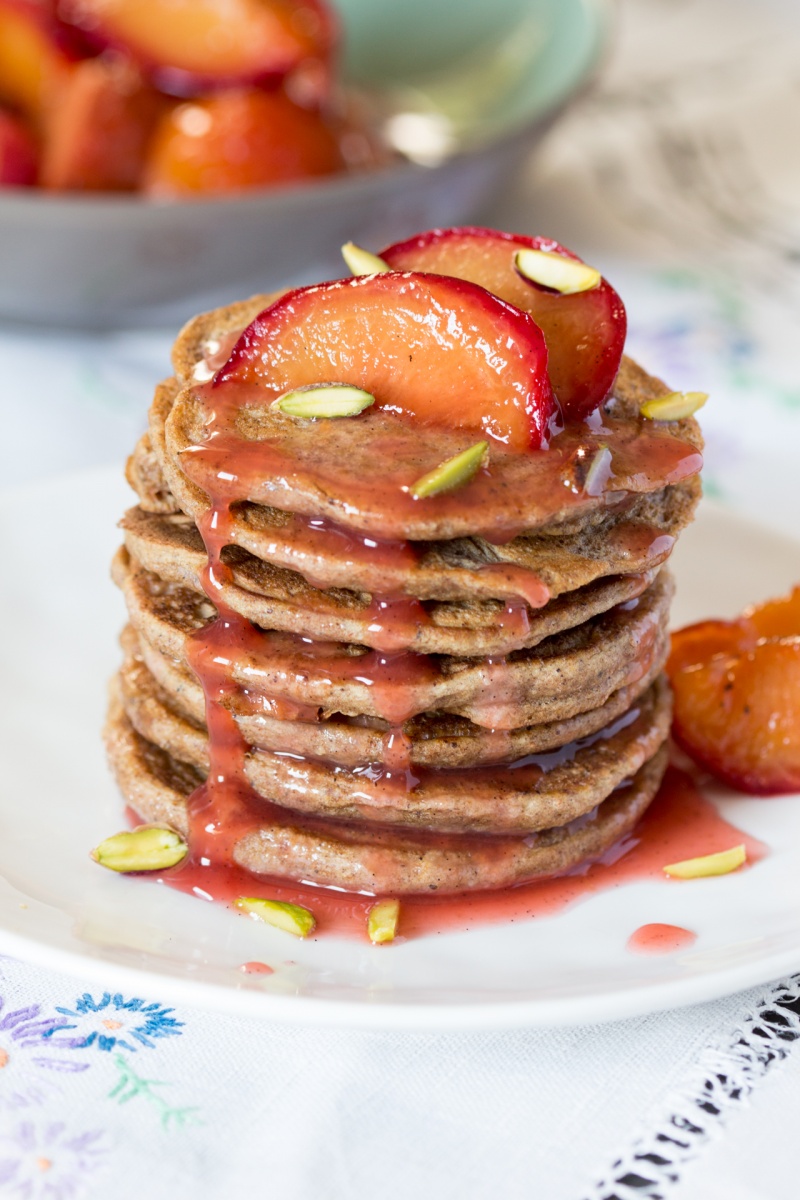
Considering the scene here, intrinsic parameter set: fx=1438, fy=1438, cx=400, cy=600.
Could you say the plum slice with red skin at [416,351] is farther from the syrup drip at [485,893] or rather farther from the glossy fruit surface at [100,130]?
the glossy fruit surface at [100,130]

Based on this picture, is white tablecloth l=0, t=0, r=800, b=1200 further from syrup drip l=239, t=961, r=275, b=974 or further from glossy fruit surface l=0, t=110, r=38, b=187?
glossy fruit surface l=0, t=110, r=38, b=187

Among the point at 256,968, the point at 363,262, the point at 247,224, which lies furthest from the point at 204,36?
the point at 256,968

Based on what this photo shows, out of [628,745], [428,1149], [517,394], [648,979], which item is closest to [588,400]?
[517,394]

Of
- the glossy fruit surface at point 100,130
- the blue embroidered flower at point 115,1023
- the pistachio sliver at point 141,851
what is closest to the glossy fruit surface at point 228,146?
the glossy fruit surface at point 100,130

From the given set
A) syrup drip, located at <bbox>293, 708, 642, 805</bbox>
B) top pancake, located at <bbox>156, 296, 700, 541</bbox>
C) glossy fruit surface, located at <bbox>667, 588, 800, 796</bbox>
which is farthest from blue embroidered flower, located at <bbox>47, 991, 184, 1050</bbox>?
glossy fruit surface, located at <bbox>667, 588, 800, 796</bbox>

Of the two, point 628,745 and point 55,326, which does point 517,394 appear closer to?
point 628,745
